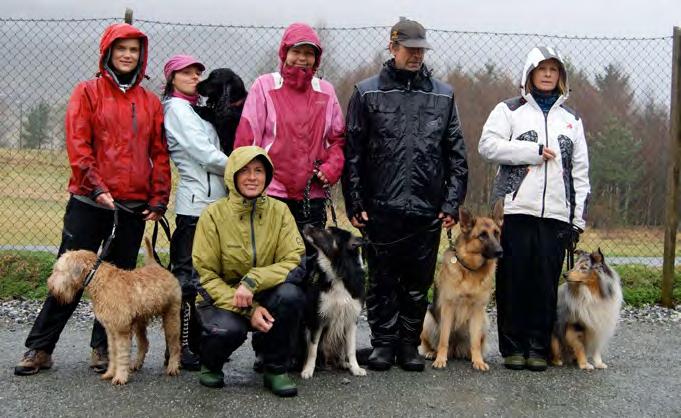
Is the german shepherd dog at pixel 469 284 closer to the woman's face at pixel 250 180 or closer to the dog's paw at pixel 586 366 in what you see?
the dog's paw at pixel 586 366

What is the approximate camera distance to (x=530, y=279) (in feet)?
16.0

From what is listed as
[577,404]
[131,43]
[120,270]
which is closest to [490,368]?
[577,404]

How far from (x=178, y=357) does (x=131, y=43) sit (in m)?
2.15

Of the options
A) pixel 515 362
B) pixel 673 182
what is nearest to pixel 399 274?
pixel 515 362

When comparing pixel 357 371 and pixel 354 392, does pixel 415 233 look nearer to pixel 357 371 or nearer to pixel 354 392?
pixel 357 371

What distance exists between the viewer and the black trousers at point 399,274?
473cm

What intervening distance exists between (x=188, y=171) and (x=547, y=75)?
2687 mm

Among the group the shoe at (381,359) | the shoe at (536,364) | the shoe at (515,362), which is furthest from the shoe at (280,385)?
the shoe at (536,364)

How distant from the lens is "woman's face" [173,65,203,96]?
15.1 ft

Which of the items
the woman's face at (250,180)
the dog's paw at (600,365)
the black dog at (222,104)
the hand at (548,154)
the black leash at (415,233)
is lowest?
the dog's paw at (600,365)

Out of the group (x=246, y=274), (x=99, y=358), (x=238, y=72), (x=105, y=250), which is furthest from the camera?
(x=238, y=72)

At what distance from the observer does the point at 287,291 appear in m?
4.11

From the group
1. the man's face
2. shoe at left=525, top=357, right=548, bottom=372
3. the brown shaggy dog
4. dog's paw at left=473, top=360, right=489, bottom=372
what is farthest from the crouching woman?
shoe at left=525, top=357, right=548, bottom=372

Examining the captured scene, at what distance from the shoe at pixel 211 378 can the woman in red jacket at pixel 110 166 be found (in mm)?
808
